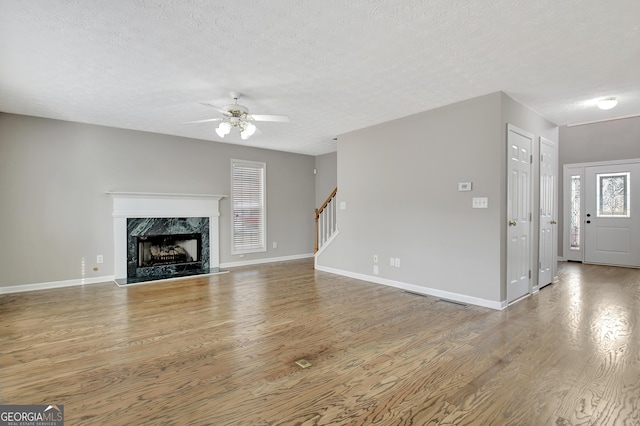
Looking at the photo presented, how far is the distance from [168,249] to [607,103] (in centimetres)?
725

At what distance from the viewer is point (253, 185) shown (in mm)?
7188

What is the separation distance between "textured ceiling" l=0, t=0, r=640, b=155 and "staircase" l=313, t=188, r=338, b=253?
2.52 m

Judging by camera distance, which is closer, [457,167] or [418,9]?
[418,9]

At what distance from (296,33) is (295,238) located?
18.8ft

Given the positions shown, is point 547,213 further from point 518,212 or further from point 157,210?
point 157,210

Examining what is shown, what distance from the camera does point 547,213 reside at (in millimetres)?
4984

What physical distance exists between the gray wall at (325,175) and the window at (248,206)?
1.50 metres

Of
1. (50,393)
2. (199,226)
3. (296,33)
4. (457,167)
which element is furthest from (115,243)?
(457,167)

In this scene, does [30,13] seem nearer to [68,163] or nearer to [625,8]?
[68,163]

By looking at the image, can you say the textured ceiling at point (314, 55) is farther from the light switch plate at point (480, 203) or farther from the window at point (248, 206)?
the window at point (248, 206)

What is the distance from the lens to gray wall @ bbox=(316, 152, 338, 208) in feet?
25.3

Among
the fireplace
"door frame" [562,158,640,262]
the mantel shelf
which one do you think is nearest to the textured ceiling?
the mantel shelf

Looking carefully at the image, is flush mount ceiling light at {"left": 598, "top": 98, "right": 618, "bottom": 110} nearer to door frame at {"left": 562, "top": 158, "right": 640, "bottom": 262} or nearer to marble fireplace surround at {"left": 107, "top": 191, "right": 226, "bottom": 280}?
door frame at {"left": 562, "top": 158, "right": 640, "bottom": 262}

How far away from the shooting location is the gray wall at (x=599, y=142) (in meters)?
6.49
